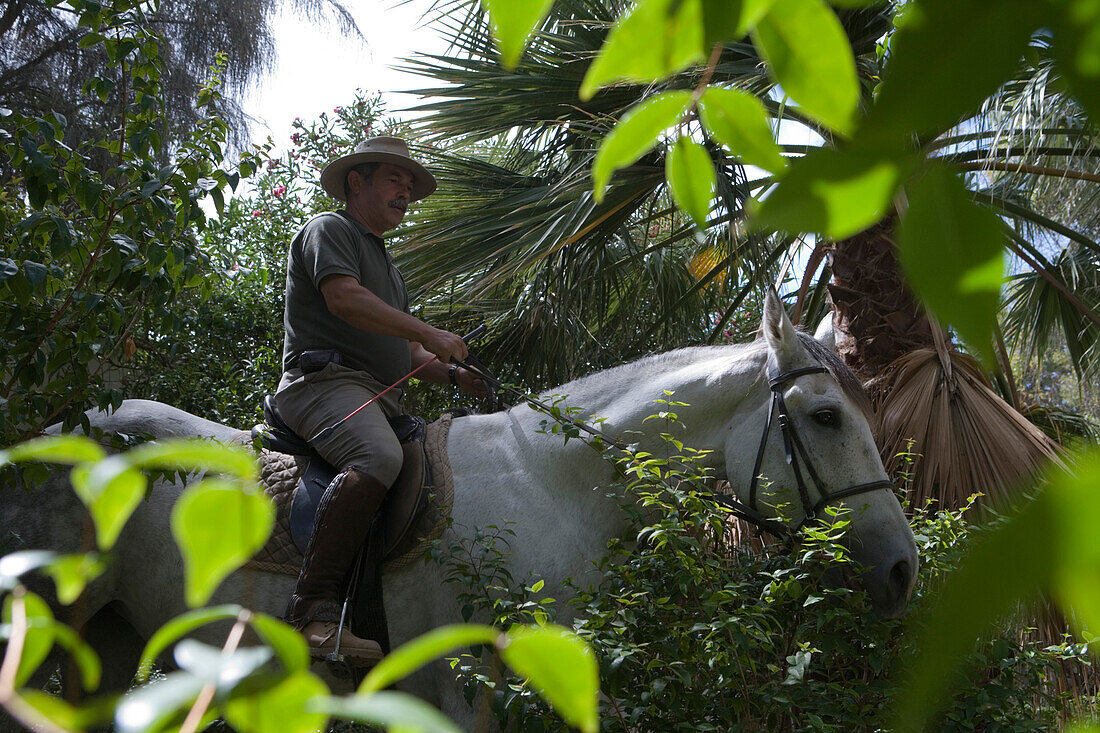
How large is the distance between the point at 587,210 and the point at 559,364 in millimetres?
1508

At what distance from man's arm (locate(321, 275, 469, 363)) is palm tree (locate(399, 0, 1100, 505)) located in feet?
3.78

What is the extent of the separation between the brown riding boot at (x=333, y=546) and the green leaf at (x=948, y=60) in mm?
2869

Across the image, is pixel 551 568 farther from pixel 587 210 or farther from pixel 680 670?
pixel 587 210

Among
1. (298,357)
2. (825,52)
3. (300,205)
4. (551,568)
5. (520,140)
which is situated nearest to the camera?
(825,52)

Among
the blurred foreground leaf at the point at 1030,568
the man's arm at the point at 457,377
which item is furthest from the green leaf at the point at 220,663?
the man's arm at the point at 457,377

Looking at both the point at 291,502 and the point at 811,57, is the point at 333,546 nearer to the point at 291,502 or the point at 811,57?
the point at 291,502

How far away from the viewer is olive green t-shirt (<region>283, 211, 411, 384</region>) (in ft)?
Answer: 11.4

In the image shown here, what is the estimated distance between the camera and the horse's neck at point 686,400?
3.33 metres

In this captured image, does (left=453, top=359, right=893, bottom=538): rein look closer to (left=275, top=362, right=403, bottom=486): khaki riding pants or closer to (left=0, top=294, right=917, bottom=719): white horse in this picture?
(left=0, top=294, right=917, bottom=719): white horse

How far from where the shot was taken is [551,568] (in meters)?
3.17

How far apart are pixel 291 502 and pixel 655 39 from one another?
3.13m

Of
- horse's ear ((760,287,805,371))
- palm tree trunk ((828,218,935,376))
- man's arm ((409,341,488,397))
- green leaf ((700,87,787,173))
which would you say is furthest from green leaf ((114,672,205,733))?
palm tree trunk ((828,218,935,376))

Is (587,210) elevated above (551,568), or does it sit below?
above

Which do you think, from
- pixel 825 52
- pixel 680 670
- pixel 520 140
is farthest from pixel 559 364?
pixel 825 52
